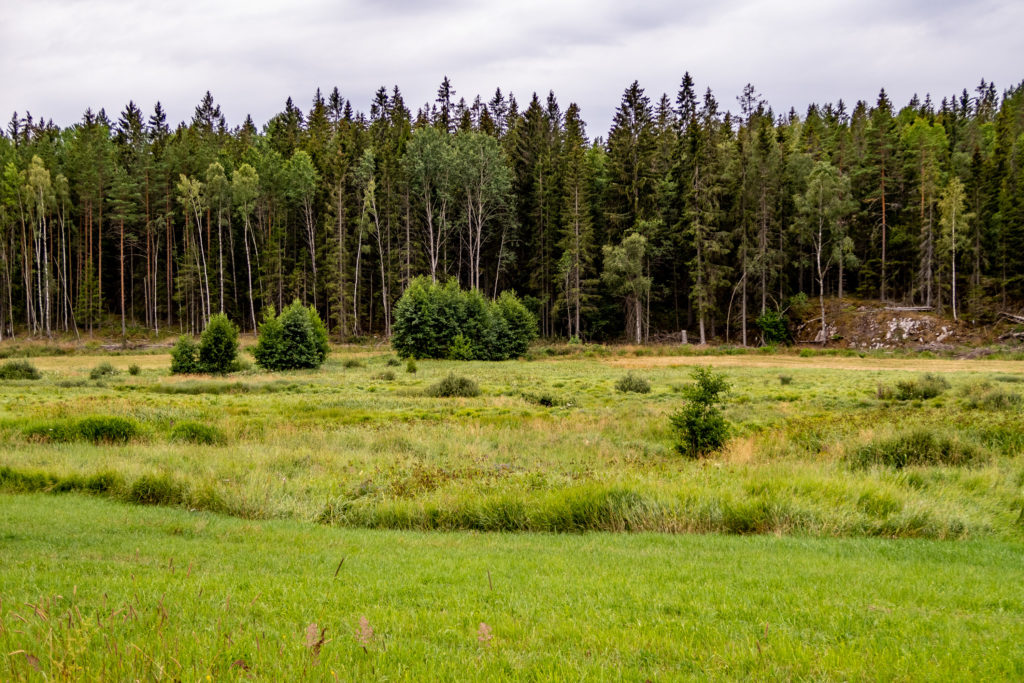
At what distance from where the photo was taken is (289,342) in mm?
43406

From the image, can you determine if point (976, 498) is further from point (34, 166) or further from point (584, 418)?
point (34, 166)

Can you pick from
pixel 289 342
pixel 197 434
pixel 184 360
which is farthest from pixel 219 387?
pixel 197 434

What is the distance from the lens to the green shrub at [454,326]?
5181 centimetres

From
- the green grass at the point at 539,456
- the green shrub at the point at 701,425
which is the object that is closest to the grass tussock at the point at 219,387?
the green grass at the point at 539,456

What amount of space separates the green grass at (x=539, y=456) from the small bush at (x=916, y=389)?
18.0 inches

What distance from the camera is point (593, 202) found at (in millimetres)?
71000

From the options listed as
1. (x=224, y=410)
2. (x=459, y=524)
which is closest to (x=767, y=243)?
(x=224, y=410)

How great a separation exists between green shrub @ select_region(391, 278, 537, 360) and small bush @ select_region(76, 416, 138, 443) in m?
32.2

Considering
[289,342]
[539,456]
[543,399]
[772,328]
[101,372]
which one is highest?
[289,342]

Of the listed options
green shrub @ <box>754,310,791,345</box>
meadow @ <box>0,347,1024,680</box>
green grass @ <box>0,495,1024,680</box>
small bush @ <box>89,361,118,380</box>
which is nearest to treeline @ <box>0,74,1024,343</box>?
green shrub @ <box>754,310,791,345</box>

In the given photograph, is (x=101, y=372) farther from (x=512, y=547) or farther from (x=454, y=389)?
(x=512, y=547)

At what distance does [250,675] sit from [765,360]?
5038 centimetres

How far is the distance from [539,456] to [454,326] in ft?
120

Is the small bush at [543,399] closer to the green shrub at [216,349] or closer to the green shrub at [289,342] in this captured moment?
the green shrub at [289,342]
